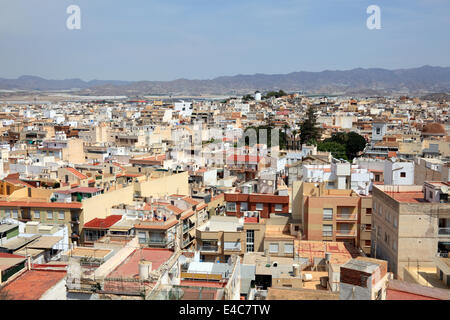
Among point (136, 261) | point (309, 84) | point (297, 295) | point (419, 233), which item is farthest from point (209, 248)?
point (309, 84)

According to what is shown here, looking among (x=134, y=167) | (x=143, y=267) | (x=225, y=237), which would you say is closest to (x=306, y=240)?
(x=225, y=237)

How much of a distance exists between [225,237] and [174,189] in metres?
6.00

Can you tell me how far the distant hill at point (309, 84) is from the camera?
11506cm

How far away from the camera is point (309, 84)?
160 metres

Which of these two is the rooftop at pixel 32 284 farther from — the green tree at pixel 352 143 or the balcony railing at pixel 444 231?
the green tree at pixel 352 143

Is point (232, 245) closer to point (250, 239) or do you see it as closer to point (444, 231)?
point (250, 239)

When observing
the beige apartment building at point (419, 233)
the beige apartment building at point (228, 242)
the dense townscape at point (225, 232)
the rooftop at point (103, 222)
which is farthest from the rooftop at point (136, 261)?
the rooftop at point (103, 222)

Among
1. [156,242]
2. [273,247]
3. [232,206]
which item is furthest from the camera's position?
[232,206]

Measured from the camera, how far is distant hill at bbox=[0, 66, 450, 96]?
115062mm

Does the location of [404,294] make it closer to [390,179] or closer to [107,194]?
[390,179]

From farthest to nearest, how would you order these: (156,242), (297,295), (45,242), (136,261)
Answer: (156,242) < (45,242) < (136,261) < (297,295)

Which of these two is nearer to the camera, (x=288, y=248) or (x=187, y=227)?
(x=288, y=248)

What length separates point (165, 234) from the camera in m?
10.4
